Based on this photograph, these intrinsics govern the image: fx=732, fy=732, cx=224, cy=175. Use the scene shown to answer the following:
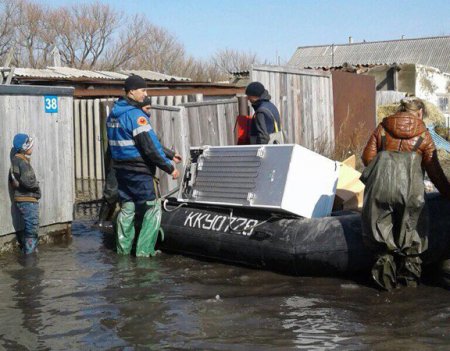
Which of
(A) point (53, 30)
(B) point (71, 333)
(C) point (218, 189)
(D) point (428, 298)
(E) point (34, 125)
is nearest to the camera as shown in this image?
(B) point (71, 333)

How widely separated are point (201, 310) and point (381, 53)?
49.2 metres

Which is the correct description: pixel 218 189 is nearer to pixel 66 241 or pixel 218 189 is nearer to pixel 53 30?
pixel 66 241

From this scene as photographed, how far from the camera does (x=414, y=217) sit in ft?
20.1

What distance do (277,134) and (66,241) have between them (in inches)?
111

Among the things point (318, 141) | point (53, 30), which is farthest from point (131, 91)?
point (53, 30)

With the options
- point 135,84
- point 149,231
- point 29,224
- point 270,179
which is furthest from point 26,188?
point 270,179

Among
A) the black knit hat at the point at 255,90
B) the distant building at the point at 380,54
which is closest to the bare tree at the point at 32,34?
the distant building at the point at 380,54

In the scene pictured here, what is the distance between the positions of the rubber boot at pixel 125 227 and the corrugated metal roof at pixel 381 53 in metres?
42.4

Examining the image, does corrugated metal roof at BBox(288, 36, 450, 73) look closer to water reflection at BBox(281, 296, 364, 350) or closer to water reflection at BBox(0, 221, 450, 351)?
water reflection at BBox(0, 221, 450, 351)

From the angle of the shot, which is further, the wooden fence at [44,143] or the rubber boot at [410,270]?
the wooden fence at [44,143]

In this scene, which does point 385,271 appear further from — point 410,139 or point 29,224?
point 29,224

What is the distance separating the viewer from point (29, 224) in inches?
311

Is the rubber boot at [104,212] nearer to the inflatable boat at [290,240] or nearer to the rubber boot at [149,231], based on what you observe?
the rubber boot at [149,231]

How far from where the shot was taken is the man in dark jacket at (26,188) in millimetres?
7758
